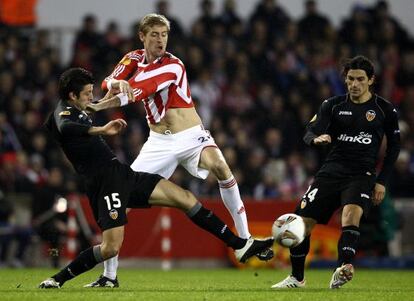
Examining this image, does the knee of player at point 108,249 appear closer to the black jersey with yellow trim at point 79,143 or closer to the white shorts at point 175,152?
the black jersey with yellow trim at point 79,143

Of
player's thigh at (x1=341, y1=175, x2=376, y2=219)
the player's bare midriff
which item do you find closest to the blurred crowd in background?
the player's bare midriff

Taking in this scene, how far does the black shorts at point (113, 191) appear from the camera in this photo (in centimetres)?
941

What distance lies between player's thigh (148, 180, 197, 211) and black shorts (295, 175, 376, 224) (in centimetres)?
103

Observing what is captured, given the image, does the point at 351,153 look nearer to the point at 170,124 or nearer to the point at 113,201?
the point at 170,124

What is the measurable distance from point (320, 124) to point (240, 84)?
30.2 feet

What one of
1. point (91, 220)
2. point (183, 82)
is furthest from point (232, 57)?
point (183, 82)

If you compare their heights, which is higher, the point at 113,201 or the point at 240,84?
the point at 113,201

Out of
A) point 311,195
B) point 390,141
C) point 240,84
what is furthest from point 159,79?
point 240,84

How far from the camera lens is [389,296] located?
29.8 ft

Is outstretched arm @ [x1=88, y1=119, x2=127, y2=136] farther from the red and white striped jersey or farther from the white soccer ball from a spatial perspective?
the white soccer ball

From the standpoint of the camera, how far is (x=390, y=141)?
10.1m

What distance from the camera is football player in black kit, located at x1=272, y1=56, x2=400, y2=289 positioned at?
980cm

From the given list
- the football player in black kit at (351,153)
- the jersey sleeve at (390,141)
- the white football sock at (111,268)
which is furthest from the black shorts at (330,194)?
the white football sock at (111,268)

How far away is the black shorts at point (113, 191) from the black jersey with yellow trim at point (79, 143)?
0.29ft
